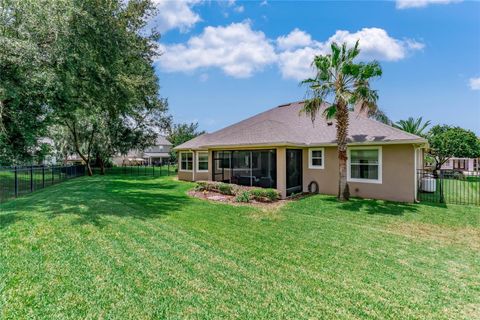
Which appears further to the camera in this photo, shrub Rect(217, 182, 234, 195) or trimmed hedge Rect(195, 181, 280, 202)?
shrub Rect(217, 182, 234, 195)

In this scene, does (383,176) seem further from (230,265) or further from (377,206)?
(230,265)

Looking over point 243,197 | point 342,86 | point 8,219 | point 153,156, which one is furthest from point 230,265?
point 153,156

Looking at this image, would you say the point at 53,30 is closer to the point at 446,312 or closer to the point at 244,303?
the point at 244,303

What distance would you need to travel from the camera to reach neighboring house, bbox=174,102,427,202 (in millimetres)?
11047

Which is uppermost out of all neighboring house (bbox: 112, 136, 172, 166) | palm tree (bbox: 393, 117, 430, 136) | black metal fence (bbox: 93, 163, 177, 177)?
palm tree (bbox: 393, 117, 430, 136)

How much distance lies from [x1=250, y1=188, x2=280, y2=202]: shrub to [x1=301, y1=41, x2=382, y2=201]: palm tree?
295cm

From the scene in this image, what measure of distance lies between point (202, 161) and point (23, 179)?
10.1 metres

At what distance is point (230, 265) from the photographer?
4773 mm

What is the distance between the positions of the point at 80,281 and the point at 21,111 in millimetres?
9443

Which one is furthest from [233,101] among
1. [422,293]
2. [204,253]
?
[422,293]

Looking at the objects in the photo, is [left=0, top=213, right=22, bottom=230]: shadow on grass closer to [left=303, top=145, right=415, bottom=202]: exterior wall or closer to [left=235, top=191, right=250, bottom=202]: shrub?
[left=235, top=191, right=250, bottom=202]: shrub

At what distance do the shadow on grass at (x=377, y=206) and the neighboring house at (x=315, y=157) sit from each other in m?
0.72

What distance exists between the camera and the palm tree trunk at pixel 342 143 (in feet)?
35.9

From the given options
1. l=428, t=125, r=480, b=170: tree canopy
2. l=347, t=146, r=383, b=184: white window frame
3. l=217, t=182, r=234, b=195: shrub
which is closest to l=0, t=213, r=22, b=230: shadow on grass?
l=217, t=182, r=234, b=195: shrub
